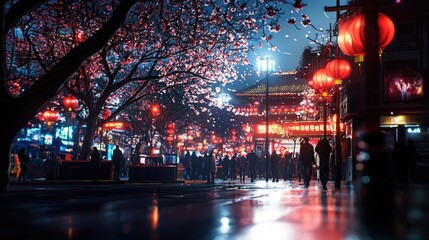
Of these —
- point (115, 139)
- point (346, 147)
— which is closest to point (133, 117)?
point (115, 139)

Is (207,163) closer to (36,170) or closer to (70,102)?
(36,170)

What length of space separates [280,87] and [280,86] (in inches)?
25.4

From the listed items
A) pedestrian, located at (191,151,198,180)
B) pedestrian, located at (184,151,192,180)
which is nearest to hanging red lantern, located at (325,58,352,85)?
pedestrian, located at (191,151,198,180)

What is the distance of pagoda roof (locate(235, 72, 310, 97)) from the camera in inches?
2352

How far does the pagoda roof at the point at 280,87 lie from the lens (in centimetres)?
5973

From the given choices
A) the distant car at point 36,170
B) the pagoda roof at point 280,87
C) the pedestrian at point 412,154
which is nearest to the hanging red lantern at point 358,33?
the pedestrian at point 412,154

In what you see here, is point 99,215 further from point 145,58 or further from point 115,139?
point 115,139

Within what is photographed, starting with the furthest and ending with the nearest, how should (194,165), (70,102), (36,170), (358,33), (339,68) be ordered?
(194,165) < (36,170) < (70,102) < (339,68) < (358,33)

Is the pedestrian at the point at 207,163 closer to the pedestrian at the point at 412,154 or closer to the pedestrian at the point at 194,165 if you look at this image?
the pedestrian at the point at 194,165

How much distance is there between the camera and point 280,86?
6378cm

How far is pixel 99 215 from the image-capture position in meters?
9.08

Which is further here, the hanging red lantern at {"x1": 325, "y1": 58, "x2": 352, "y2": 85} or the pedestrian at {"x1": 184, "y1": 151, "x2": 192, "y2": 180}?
the pedestrian at {"x1": 184, "y1": 151, "x2": 192, "y2": 180}

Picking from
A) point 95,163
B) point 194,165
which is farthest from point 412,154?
point 194,165

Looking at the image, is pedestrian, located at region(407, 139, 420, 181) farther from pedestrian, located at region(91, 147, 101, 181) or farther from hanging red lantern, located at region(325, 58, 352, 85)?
pedestrian, located at region(91, 147, 101, 181)
